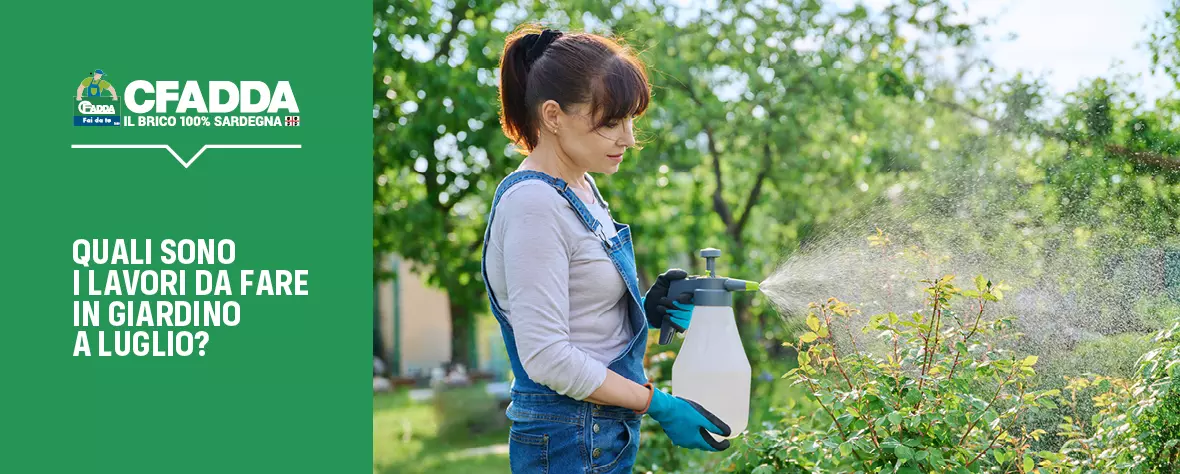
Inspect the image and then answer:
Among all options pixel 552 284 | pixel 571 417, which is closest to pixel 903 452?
pixel 571 417

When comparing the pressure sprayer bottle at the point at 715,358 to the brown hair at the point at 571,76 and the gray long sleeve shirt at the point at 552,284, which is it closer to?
the gray long sleeve shirt at the point at 552,284

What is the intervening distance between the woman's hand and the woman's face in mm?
378

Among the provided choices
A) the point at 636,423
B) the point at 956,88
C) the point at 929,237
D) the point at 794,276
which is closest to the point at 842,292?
the point at 794,276

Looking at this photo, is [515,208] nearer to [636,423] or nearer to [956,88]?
[636,423]

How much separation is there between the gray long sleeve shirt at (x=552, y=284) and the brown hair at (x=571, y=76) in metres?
0.19

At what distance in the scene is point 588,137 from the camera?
2.03 meters

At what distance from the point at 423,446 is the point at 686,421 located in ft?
20.9

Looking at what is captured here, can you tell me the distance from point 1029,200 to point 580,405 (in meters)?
2.37

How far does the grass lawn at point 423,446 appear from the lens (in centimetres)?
730

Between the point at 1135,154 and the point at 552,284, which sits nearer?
the point at 552,284

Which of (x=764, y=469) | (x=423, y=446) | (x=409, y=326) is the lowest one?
(x=423, y=446)

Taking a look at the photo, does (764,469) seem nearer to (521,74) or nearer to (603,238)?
(603,238)

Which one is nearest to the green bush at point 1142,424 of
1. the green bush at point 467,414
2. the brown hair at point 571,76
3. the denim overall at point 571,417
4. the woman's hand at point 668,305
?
the woman's hand at point 668,305
